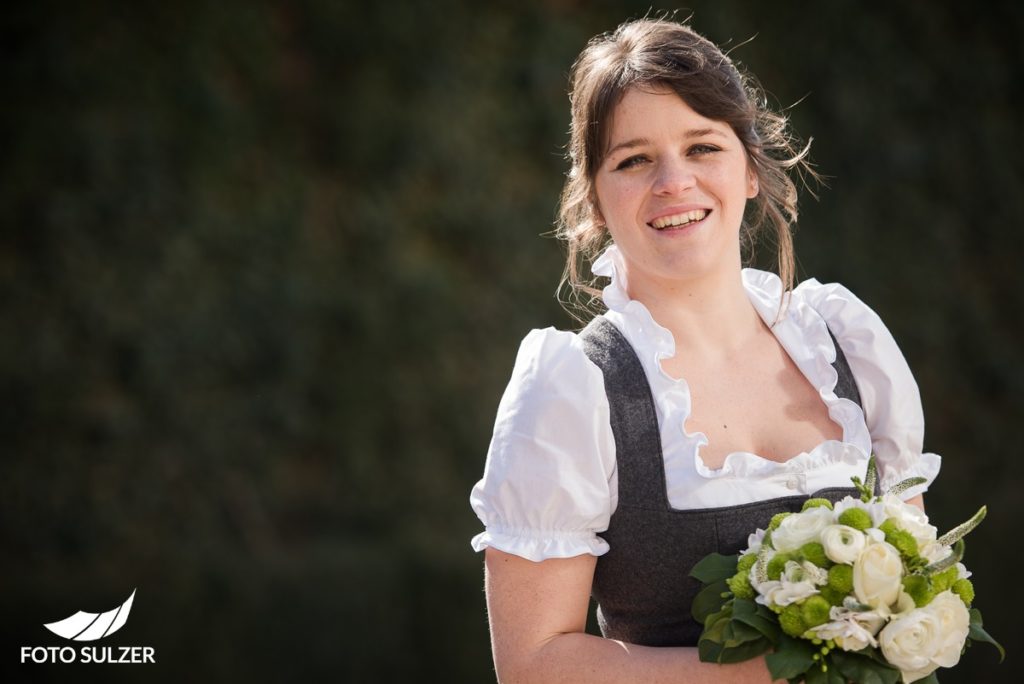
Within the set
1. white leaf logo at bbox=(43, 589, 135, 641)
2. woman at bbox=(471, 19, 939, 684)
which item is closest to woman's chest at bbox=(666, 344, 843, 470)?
woman at bbox=(471, 19, 939, 684)

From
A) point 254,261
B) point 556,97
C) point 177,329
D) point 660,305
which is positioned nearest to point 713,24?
point 556,97

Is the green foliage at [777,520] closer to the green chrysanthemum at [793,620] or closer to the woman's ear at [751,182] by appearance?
the green chrysanthemum at [793,620]

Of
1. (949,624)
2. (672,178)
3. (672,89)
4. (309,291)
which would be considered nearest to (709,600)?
(949,624)

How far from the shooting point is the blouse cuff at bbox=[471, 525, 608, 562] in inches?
54.4

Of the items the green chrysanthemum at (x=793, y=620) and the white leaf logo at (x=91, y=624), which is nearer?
the green chrysanthemum at (x=793, y=620)

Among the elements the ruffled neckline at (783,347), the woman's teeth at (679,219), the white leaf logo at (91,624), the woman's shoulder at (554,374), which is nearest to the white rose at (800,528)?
the ruffled neckline at (783,347)

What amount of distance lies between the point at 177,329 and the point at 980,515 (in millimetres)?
3422

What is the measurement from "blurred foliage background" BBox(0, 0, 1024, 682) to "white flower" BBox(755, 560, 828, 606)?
2.33 m

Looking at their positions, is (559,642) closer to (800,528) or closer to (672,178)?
(800,528)

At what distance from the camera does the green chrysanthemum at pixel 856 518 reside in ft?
4.38

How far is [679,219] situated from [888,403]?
1.22 feet

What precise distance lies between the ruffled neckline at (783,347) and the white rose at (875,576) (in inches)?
7.5

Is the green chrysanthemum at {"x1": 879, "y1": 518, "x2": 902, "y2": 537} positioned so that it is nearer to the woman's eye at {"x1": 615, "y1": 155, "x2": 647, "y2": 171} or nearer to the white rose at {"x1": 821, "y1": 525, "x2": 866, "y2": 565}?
the white rose at {"x1": 821, "y1": 525, "x2": 866, "y2": 565}

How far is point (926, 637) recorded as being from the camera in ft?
4.23
